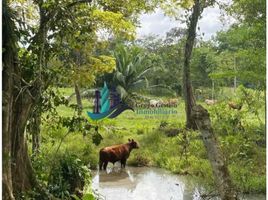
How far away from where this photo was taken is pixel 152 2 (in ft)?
19.1

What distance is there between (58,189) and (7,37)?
177 centimetres

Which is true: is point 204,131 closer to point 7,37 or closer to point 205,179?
point 7,37

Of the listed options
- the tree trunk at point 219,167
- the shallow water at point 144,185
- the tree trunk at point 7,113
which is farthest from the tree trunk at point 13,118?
the shallow water at point 144,185

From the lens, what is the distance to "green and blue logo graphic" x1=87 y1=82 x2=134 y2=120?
16.3 metres

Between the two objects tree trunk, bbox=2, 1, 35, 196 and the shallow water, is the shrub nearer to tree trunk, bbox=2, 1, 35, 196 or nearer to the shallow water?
tree trunk, bbox=2, 1, 35, 196

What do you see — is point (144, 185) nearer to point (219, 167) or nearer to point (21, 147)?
point (21, 147)

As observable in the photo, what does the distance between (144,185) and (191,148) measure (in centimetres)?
202

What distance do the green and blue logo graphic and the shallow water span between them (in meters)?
6.38

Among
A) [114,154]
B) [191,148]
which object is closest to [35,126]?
[114,154]

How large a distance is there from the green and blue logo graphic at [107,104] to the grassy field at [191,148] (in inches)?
123

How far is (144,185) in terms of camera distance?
7.68 meters

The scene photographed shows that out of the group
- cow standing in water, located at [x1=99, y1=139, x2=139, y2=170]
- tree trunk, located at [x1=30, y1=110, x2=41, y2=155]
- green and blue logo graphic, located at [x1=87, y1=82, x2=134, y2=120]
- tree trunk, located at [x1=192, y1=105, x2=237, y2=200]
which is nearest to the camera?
tree trunk, located at [x1=192, y1=105, x2=237, y2=200]

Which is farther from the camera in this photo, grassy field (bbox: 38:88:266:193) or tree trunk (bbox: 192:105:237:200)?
grassy field (bbox: 38:88:266:193)

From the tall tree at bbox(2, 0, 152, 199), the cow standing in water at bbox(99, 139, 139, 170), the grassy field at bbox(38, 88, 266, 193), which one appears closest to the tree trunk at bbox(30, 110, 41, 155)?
the grassy field at bbox(38, 88, 266, 193)
